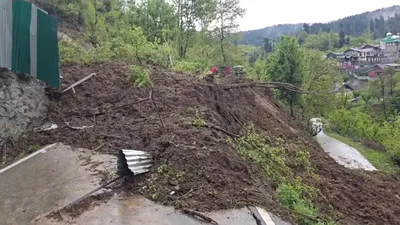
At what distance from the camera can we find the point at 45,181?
26.2ft

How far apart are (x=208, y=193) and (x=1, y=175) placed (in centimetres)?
419

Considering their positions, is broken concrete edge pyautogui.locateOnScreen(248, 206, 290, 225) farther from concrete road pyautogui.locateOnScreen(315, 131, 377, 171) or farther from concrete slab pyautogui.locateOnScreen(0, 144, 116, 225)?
concrete road pyautogui.locateOnScreen(315, 131, 377, 171)

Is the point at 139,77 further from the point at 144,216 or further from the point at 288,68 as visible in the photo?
the point at 288,68

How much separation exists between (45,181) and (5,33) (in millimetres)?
3516

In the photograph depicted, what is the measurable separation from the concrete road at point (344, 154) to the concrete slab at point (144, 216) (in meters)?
14.1

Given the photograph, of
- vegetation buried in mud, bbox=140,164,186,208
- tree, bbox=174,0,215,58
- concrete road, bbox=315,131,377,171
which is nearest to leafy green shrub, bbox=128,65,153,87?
vegetation buried in mud, bbox=140,164,186,208

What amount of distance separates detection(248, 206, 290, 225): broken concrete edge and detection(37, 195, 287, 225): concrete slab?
2 centimetres

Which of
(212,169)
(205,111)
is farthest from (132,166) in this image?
(205,111)

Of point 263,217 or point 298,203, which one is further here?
point 298,203

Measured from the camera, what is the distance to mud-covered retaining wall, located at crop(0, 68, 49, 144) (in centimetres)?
963

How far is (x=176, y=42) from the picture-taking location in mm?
27391

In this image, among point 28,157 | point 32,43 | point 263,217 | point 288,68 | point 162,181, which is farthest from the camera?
point 288,68

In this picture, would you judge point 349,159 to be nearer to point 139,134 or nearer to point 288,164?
point 288,164

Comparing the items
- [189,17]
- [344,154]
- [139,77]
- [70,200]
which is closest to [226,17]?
[189,17]
